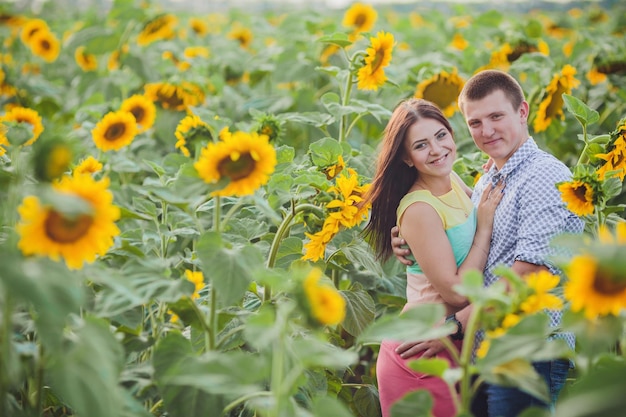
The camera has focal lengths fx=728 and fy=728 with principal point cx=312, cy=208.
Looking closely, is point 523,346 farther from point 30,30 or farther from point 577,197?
point 30,30

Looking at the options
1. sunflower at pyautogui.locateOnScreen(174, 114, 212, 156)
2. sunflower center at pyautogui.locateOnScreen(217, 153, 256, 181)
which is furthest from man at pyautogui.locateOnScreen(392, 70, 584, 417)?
sunflower at pyautogui.locateOnScreen(174, 114, 212, 156)

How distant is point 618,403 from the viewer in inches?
36.0

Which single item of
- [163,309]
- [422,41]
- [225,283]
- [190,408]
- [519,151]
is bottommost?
[190,408]

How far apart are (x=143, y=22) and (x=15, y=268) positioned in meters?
2.79

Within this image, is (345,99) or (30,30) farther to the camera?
(30,30)

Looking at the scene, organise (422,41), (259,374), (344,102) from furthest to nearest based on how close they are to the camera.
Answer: (422,41) < (344,102) < (259,374)

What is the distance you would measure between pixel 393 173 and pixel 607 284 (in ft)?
2.75

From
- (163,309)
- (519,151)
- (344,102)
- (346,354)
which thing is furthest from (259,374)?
(344,102)

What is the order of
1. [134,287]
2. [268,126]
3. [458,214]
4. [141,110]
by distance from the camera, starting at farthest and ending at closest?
[141,110] < [268,126] < [458,214] < [134,287]

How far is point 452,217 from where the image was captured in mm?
1720

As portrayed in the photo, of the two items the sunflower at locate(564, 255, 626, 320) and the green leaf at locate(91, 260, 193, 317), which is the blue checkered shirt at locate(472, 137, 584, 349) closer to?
the sunflower at locate(564, 255, 626, 320)

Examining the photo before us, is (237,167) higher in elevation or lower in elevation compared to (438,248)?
higher

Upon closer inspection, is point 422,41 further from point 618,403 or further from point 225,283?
point 618,403

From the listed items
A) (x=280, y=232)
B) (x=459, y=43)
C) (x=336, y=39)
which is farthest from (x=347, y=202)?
(x=459, y=43)
